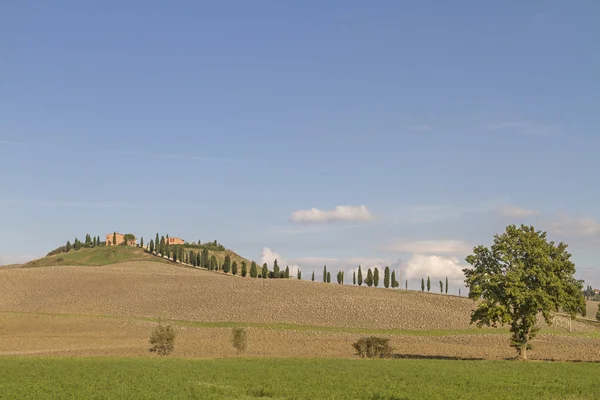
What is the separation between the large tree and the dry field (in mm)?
8268

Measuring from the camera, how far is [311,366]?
55.3m

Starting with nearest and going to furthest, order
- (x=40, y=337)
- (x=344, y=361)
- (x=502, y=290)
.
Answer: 1. (x=344, y=361)
2. (x=502, y=290)
3. (x=40, y=337)

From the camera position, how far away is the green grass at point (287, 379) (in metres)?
38.8

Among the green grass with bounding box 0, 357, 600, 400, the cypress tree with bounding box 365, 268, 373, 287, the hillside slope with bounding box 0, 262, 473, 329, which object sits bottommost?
the green grass with bounding box 0, 357, 600, 400

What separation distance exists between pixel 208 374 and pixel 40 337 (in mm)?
51344

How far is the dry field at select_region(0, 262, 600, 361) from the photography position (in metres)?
81.2

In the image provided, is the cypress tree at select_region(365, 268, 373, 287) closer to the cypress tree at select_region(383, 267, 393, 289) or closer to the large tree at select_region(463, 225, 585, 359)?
the cypress tree at select_region(383, 267, 393, 289)

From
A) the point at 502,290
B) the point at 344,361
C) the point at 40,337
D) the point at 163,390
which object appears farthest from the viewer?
the point at 40,337

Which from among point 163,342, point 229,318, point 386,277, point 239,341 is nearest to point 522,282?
point 239,341

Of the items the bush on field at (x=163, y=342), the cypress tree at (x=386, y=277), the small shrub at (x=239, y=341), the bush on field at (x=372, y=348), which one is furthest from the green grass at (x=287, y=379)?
the cypress tree at (x=386, y=277)

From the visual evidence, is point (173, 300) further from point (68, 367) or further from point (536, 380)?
point (536, 380)

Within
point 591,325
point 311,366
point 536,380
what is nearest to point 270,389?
point 311,366

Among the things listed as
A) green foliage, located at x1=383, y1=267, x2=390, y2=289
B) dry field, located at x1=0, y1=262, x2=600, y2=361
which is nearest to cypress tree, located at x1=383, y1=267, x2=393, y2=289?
green foliage, located at x1=383, y1=267, x2=390, y2=289

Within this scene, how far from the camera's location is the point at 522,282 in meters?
68.2
